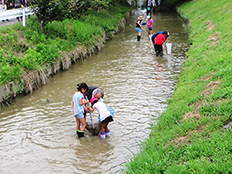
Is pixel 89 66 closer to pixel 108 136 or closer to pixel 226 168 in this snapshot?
pixel 108 136

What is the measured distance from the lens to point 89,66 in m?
13.4

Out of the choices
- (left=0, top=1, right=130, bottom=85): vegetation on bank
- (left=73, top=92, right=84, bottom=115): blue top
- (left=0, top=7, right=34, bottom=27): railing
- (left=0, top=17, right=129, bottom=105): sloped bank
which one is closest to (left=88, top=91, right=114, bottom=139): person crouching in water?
(left=73, top=92, right=84, bottom=115): blue top

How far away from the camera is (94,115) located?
27.3 feet

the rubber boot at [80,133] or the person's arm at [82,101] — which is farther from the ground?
the person's arm at [82,101]

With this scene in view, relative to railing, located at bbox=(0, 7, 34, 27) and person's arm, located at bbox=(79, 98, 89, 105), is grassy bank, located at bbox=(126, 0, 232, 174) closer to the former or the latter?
person's arm, located at bbox=(79, 98, 89, 105)

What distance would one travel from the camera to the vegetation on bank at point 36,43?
10.2m

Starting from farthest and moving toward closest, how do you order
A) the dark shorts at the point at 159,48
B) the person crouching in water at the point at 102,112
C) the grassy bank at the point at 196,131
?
the dark shorts at the point at 159,48, the person crouching in water at the point at 102,112, the grassy bank at the point at 196,131

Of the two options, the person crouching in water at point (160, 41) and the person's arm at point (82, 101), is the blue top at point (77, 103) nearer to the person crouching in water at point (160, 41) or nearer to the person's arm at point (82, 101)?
the person's arm at point (82, 101)

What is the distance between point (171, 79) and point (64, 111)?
4764 mm

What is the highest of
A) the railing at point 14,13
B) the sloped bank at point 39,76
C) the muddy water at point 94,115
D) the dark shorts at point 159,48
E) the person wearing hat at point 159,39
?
the railing at point 14,13

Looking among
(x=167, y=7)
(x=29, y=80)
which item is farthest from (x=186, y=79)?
(x=167, y=7)

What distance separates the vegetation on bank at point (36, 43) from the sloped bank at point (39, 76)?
0.59 ft

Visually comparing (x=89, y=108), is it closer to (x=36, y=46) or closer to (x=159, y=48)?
(x=36, y=46)

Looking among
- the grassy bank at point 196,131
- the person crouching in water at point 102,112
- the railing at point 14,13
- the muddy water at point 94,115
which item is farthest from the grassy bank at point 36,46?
the grassy bank at point 196,131
